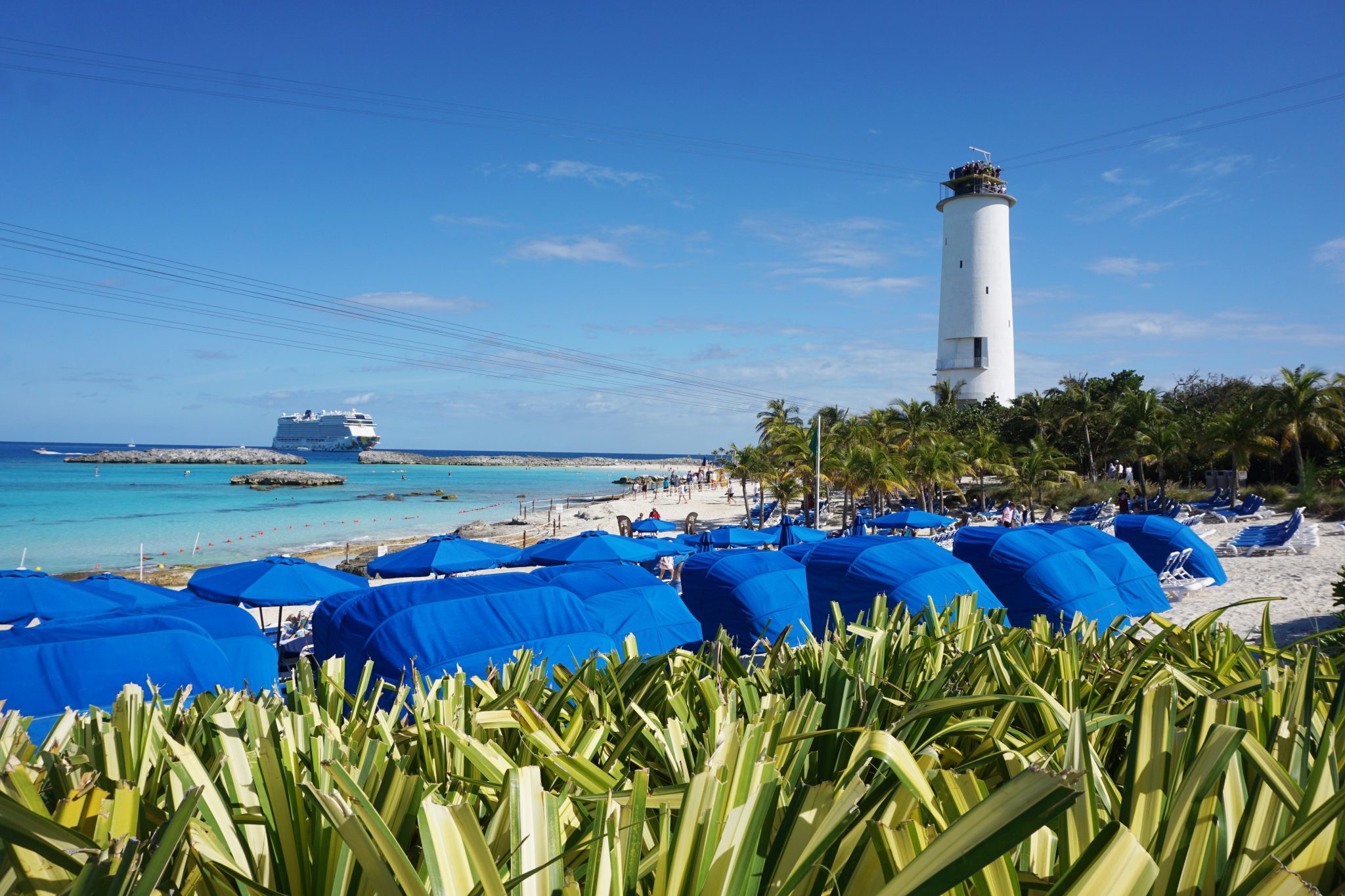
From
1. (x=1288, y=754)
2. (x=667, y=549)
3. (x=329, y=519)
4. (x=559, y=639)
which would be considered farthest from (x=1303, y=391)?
(x=329, y=519)

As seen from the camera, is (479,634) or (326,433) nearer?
(479,634)

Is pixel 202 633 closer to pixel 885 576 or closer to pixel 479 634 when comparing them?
pixel 479 634

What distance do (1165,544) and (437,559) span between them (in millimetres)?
13056

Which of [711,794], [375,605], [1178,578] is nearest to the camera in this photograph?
[711,794]

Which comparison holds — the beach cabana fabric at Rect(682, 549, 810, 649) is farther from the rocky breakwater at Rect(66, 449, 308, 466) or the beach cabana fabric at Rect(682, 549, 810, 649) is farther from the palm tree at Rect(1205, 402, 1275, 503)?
the rocky breakwater at Rect(66, 449, 308, 466)

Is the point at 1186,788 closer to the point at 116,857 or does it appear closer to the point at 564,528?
the point at 116,857

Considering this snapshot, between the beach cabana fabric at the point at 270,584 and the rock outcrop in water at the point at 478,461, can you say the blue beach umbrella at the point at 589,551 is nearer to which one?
the beach cabana fabric at the point at 270,584

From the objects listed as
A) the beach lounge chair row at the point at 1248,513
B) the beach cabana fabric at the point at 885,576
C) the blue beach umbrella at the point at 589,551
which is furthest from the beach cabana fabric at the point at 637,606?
the beach lounge chair row at the point at 1248,513

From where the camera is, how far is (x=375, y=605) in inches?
260

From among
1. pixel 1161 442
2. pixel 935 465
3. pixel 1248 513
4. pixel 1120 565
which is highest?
pixel 1161 442

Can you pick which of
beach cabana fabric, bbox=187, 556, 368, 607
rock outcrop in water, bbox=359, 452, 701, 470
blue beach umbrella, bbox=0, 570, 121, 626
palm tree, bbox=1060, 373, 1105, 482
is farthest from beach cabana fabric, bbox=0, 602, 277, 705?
rock outcrop in water, bbox=359, 452, 701, 470

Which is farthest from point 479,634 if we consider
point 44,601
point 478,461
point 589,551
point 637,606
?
point 478,461

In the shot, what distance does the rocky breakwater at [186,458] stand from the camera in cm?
11362

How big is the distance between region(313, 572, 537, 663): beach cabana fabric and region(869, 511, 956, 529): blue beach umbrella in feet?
54.3
